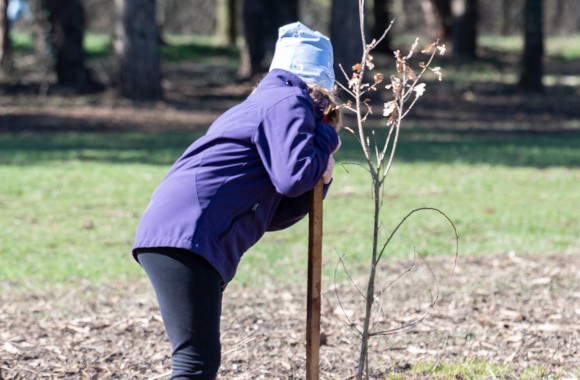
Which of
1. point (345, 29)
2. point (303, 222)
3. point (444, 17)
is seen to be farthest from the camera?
point (444, 17)

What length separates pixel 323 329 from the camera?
245 inches

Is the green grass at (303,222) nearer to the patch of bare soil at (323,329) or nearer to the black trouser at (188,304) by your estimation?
the patch of bare soil at (323,329)

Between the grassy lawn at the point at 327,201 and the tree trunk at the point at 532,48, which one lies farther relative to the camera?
the tree trunk at the point at 532,48

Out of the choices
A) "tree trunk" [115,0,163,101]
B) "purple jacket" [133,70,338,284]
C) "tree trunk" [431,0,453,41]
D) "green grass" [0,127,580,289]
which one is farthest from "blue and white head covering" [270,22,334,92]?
"tree trunk" [431,0,453,41]

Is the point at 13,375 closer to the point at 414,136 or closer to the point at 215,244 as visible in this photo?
the point at 215,244

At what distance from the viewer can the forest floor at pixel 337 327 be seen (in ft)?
17.8

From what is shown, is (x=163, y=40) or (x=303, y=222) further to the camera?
(x=163, y=40)

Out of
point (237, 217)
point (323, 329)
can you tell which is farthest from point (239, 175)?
point (323, 329)

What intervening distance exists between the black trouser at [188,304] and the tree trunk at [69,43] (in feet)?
66.7

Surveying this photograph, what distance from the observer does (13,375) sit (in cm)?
530

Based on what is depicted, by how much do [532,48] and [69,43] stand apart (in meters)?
10.7

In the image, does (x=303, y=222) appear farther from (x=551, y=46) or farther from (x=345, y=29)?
(x=551, y=46)

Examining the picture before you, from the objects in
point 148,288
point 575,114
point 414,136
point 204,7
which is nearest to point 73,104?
point 414,136

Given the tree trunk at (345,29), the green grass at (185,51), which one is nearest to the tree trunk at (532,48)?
the tree trunk at (345,29)
